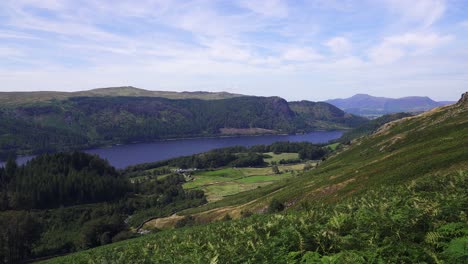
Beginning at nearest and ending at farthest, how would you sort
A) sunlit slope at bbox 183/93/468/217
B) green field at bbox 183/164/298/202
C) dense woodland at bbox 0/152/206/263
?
sunlit slope at bbox 183/93/468/217
dense woodland at bbox 0/152/206/263
green field at bbox 183/164/298/202

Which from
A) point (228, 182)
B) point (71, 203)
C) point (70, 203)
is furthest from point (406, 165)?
point (71, 203)

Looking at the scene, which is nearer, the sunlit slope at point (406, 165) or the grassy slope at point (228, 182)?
the sunlit slope at point (406, 165)

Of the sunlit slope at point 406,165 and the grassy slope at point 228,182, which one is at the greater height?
the sunlit slope at point 406,165

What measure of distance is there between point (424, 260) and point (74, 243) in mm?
88447

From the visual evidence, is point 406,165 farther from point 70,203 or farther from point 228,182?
point 70,203

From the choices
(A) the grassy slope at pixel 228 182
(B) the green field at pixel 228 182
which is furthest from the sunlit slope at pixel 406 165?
(B) the green field at pixel 228 182

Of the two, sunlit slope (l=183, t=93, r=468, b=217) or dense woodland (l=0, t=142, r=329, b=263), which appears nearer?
sunlit slope (l=183, t=93, r=468, b=217)

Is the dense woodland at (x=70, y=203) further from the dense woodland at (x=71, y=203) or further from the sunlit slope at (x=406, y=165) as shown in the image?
the sunlit slope at (x=406, y=165)

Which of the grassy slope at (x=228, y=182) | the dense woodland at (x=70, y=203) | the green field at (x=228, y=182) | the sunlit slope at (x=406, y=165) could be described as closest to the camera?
the sunlit slope at (x=406, y=165)

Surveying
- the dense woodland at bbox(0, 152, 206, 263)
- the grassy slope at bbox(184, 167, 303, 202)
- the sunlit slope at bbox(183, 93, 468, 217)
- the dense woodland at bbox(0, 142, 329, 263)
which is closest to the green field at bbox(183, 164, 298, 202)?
the grassy slope at bbox(184, 167, 303, 202)

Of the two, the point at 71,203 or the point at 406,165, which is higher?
the point at 406,165

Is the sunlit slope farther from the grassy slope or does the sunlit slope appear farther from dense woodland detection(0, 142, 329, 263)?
the grassy slope

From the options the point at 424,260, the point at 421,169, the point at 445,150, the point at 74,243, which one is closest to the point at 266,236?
the point at 424,260

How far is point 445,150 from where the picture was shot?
51.8 meters
